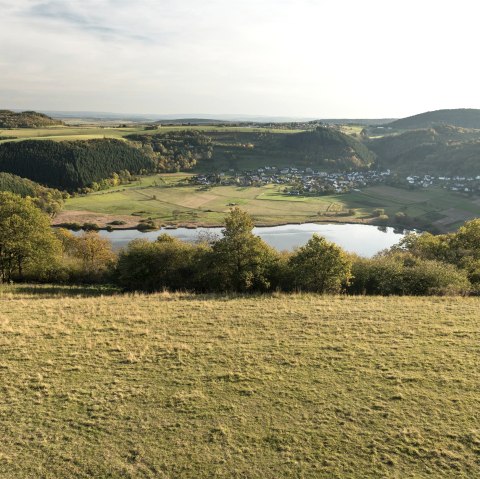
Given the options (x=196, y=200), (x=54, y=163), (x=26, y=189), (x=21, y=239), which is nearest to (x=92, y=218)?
(x=26, y=189)

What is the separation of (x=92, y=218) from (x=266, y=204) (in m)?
61.0

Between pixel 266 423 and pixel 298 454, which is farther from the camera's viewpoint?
pixel 266 423

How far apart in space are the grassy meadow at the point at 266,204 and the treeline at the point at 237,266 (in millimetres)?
81338

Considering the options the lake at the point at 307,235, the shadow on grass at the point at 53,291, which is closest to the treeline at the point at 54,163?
the lake at the point at 307,235

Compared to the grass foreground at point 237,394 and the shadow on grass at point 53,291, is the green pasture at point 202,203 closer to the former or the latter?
the shadow on grass at point 53,291

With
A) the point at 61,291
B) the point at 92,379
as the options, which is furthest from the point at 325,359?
the point at 61,291

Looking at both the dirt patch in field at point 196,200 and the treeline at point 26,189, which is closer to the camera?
the treeline at point 26,189

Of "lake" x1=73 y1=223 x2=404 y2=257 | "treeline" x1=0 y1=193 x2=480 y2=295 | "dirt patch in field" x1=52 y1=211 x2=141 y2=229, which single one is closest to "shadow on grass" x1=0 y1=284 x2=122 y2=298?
"treeline" x1=0 y1=193 x2=480 y2=295

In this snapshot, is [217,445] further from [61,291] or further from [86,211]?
[86,211]

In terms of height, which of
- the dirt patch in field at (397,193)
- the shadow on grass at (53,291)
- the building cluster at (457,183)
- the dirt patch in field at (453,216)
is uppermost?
the building cluster at (457,183)

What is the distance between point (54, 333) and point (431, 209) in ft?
485

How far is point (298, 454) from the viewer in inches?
496

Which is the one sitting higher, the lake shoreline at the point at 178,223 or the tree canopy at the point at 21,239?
the tree canopy at the point at 21,239

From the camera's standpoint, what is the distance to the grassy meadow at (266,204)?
13325 centimetres
